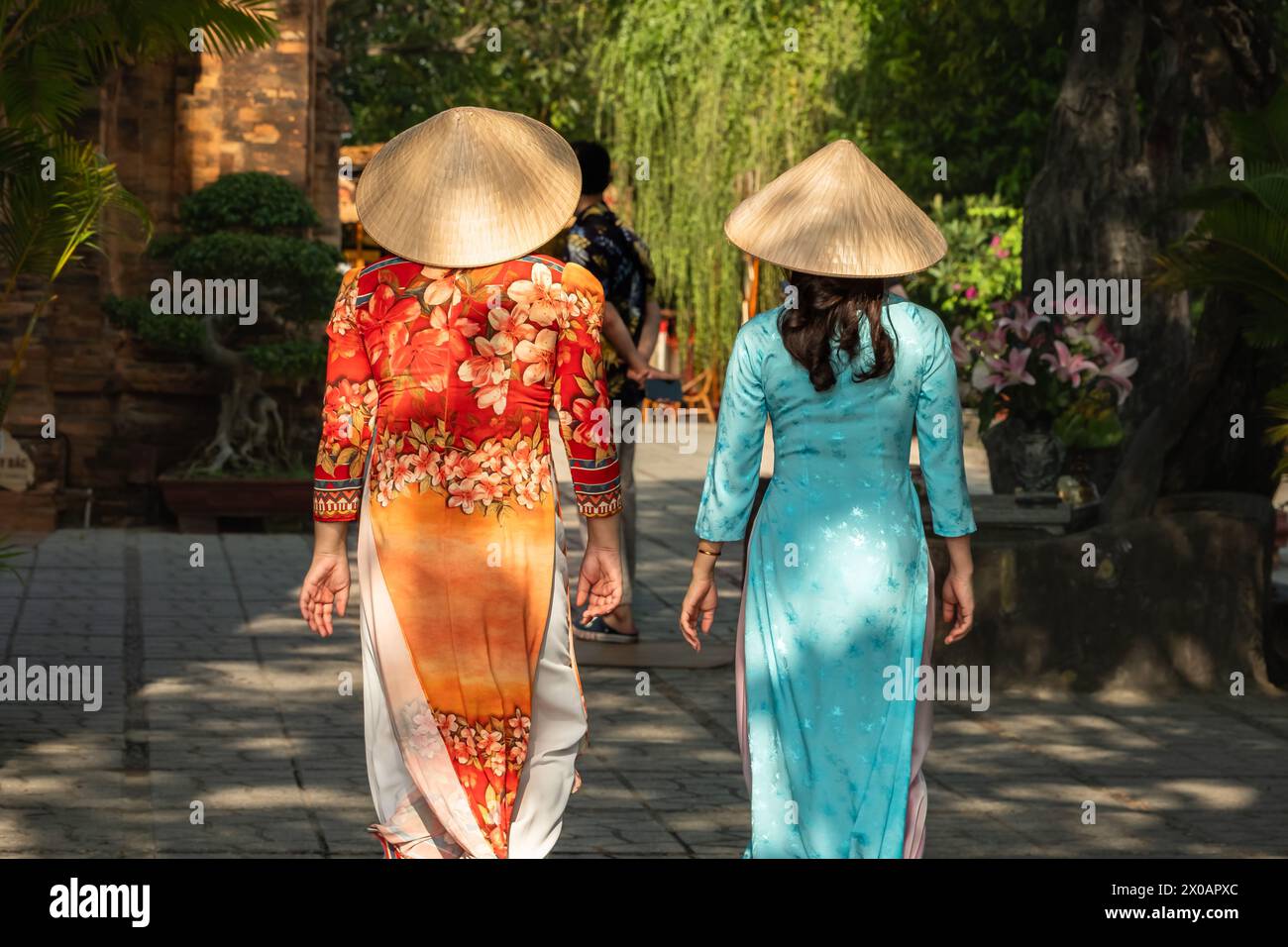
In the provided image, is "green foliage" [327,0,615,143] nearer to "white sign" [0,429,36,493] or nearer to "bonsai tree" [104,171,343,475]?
"bonsai tree" [104,171,343,475]

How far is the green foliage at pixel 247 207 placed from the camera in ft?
49.1

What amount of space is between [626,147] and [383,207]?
80.6 ft

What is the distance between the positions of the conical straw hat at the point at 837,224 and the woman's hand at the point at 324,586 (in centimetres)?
130

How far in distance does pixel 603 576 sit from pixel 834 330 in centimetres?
86

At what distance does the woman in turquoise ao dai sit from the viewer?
199 inches

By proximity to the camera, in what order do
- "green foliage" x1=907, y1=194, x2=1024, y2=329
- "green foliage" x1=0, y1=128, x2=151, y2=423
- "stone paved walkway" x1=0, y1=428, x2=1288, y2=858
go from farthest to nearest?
1. "green foliage" x1=907, y1=194, x2=1024, y2=329
2. "green foliage" x1=0, y1=128, x2=151, y2=423
3. "stone paved walkway" x1=0, y1=428, x2=1288, y2=858

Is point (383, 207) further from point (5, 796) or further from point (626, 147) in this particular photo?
point (626, 147)

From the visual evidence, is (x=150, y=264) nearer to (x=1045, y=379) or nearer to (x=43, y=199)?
(x=43, y=199)

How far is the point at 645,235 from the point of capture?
2956cm

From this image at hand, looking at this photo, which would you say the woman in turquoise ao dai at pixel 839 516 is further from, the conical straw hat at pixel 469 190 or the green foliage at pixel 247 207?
the green foliage at pixel 247 207

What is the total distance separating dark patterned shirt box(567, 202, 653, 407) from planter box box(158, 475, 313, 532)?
18.8 ft

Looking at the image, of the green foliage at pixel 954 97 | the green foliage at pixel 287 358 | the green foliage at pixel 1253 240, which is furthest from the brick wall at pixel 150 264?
the green foliage at pixel 954 97

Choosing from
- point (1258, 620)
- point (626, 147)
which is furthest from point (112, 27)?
point (626, 147)

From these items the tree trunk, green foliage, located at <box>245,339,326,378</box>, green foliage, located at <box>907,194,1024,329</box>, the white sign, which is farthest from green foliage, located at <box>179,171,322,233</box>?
green foliage, located at <box>907,194,1024,329</box>
